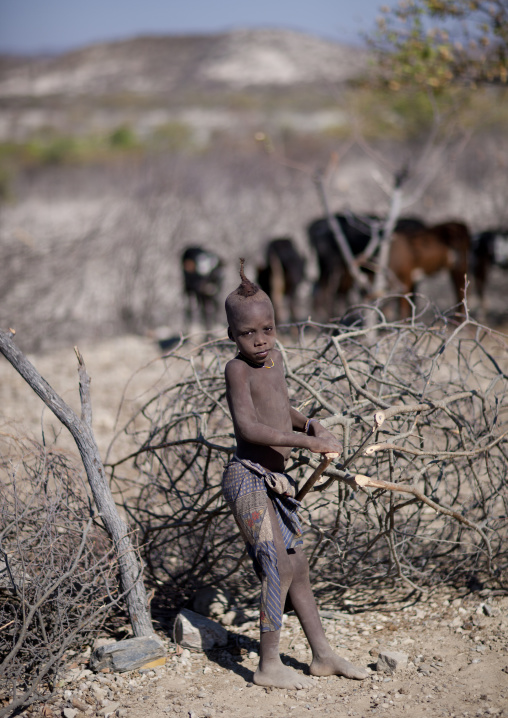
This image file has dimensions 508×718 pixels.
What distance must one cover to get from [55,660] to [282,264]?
7860 mm

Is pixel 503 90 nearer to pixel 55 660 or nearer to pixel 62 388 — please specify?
pixel 62 388

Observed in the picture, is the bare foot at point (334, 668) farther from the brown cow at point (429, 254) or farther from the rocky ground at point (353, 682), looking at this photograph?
the brown cow at point (429, 254)

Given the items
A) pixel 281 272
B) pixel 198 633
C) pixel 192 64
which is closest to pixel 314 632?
pixel 198 633

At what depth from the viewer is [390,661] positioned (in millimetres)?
3047

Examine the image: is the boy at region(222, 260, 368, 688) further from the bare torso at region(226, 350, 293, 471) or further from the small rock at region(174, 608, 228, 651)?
the small rock at region(174, 608, 228, 651)

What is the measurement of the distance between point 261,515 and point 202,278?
7.60 m

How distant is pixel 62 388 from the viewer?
8133 millimetres

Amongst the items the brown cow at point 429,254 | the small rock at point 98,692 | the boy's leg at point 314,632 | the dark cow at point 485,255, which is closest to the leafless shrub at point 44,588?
the small rock at point 98,692

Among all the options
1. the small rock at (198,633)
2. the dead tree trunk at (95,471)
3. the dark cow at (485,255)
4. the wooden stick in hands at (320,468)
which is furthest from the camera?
the dark cow at (485,255)

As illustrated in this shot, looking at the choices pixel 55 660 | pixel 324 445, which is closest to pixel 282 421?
pixel 324 445

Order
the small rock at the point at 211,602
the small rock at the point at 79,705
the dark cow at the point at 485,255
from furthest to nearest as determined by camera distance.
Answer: the dark cow at the point at 485,255, the small rock at the point at 211,602, the small rock at the point at 79,705

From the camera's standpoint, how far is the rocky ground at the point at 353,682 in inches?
111

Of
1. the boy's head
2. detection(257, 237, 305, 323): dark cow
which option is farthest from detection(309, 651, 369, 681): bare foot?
detection(257, 237, 305, 323): dark cow

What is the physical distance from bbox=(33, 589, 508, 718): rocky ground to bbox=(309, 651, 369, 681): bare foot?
0.03 m
